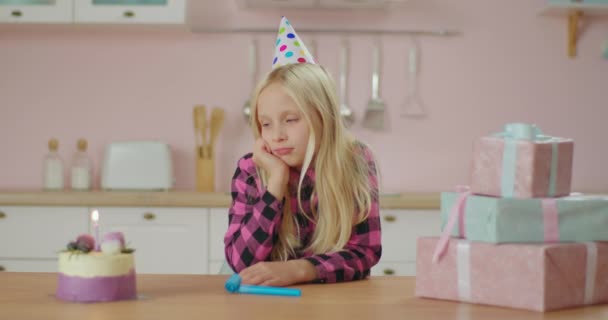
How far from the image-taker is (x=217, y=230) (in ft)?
9.41

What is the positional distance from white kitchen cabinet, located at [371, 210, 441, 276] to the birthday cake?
1.75m

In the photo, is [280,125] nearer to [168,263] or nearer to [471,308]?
[471,308]

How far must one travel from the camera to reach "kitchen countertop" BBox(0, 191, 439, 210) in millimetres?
2818

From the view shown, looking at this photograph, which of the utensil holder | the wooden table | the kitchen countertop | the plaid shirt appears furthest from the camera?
the utensil holder

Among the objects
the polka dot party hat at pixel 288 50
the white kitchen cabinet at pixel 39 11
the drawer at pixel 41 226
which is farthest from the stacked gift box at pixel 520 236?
the white kitchen cabinet at pixel 39 11

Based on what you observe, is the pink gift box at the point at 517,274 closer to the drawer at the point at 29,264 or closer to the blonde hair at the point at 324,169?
the blonde hair at the point at 324,169

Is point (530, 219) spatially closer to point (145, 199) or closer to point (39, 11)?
point (145, 199)

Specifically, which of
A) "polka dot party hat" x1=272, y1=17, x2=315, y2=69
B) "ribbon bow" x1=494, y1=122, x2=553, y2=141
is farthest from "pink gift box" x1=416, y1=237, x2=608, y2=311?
"polka dot party hat" x1=272, y1=17, x2=315, y2=69

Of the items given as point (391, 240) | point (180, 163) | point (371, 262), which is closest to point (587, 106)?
point (391, 240)

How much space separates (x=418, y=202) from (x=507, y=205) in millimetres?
1701

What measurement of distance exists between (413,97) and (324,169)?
1779 mm

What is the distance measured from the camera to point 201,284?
131 centimetres

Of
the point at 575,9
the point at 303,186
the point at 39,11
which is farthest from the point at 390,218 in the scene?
the point at 39,11

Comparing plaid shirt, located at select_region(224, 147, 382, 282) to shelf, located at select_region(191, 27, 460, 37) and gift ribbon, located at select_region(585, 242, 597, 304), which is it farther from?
shelf, located at select_region(191, 27, 460, 37)
